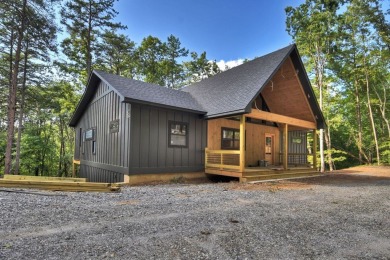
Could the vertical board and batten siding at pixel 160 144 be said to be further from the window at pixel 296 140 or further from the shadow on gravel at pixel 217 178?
the window at pixel 296 140

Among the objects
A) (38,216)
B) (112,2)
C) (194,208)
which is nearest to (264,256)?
(194,208)

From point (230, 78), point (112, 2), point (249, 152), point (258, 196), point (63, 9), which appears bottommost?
point (258, 196)

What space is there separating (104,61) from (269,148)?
16.7m

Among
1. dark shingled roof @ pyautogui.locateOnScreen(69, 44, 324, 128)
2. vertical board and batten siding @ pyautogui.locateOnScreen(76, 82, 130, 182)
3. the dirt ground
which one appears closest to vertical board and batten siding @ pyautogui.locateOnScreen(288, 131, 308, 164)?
dark shingled roof @ pyautogui.locateOnScreen(69, 44, 324, 128)

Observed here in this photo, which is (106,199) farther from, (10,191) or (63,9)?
(63,9)

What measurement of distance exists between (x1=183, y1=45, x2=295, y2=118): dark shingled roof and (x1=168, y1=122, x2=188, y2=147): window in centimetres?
123

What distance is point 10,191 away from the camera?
570 centimetres

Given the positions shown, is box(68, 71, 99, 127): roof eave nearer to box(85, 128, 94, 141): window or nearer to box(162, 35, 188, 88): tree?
box(85, 128, 94, 141): window

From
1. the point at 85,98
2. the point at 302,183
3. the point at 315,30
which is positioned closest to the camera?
the point at 302,183

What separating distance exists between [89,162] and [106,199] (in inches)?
347

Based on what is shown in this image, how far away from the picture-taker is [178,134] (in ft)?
32.0

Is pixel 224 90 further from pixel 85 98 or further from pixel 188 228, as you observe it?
pixel 188 228

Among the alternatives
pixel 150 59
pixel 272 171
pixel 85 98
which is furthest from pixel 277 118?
pixel 150 59

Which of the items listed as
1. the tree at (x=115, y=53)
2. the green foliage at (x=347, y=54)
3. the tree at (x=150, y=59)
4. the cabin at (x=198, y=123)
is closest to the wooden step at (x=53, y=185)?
the cabin at (x=198, y=123)
